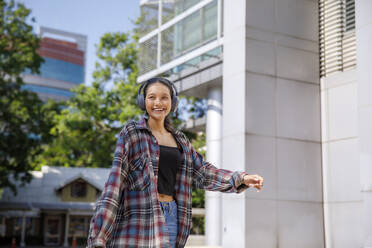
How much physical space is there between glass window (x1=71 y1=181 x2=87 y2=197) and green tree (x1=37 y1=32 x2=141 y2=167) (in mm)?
2457

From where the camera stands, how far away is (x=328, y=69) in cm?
945

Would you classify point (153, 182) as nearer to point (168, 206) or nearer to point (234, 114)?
point (168, 206)

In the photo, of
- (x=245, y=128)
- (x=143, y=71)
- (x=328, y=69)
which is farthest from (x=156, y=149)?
(x=143, y=71)

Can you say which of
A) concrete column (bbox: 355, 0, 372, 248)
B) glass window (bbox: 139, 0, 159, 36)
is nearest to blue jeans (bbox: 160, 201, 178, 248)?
concrete column (bbox: 355, 0, 372, 248)

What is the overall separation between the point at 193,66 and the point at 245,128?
9.95 m

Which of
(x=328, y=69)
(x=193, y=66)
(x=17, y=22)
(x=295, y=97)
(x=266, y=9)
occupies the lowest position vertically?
(x=295, y=97)

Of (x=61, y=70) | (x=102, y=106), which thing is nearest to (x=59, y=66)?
(x=61, y=70)

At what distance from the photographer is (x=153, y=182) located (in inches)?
116

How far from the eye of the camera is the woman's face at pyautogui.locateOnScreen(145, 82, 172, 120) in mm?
3264

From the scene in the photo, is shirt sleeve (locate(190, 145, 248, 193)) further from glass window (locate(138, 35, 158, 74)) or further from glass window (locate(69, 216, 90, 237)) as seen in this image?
glass window (locate(69, 216, 90, 237))

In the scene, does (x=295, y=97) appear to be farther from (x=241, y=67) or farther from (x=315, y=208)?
(x=315, y=208)

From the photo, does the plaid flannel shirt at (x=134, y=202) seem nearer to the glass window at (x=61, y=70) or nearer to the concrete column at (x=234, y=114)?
the concrete column at (x=234, y=114)

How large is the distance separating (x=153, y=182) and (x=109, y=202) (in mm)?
301

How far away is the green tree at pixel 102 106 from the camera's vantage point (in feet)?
113
